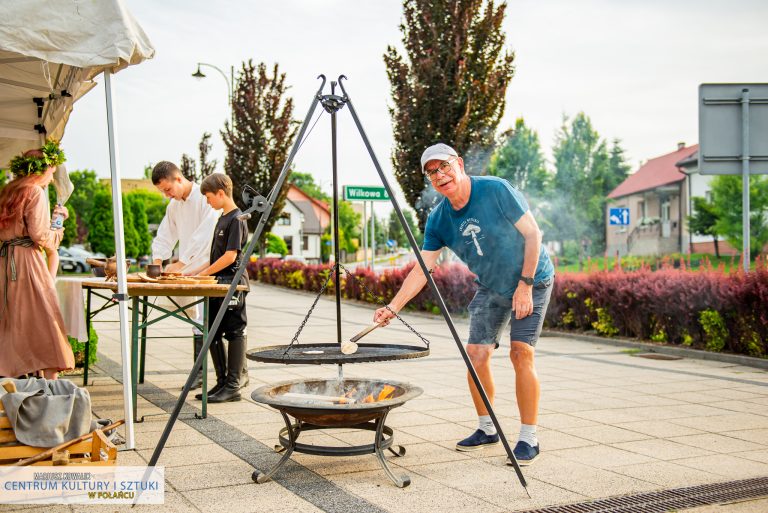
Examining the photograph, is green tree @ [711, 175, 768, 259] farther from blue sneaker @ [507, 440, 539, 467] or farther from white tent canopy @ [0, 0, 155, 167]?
white tent canopy @ [0, 0, 155, 167]

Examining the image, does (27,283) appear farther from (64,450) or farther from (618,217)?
(618,217)

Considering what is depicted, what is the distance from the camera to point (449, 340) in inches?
485

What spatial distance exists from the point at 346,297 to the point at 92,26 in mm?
19618

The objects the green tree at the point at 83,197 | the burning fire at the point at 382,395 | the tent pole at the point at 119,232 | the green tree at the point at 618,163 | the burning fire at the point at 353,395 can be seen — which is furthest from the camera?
the green tree at the point at 83,197

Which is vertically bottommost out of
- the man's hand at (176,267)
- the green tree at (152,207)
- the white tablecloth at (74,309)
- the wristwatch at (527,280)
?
the white tablecloth at (74,309)

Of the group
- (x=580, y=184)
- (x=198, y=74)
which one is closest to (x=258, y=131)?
(x=198, y=74)

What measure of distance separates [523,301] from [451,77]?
1480 cm

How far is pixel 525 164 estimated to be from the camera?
7269 centimetres

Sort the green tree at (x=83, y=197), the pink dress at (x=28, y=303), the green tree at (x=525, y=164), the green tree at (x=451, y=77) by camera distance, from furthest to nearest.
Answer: the green tree at (x=83, y=197), the green tree at (x=525, y=164), the green tree at (x=451, y=77), the pink dress at (x=28, y=303)

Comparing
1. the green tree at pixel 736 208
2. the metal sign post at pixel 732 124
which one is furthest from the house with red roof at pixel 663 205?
the metal sign post at pixel 732 124

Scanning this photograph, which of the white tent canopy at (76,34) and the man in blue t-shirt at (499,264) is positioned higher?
the white tent canopy at (76,34)

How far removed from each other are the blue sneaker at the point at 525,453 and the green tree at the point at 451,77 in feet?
46.7

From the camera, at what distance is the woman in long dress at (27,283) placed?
5.34 metres

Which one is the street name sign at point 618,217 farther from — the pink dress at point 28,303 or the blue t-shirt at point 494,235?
the pink dress at point 28,303
